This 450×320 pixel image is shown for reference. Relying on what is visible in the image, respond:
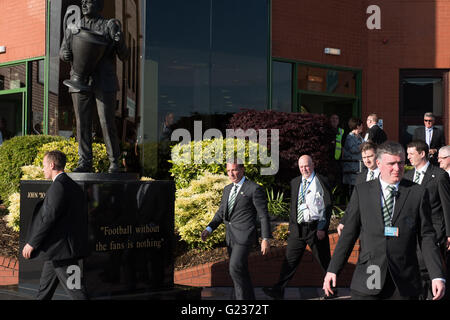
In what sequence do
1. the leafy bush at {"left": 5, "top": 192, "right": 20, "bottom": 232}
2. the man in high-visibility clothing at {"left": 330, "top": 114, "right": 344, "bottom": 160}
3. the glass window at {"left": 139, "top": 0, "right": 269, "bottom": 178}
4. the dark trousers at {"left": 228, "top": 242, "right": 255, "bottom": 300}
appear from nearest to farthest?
1. the dark trousers at {"left": 228, "top": 242, "right": 255, "bottom": 300}
2. the leafy bush at {"left": 5, "top": 192, "right": 20, "bottom": 232}
3. the man in high-visibility clothing at {"left": 330, "top": 114, "right": 344, "bottom": 160}
4. the glass window at {"left": 139, "top": 0, "right": 269, "bottom": 178}

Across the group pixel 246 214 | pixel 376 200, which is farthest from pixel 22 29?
pixel 376 200

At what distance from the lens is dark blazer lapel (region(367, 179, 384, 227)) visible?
4.71m

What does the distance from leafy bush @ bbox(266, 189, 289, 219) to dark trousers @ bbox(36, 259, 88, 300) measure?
16.6 ft

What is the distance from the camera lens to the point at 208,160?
10.5 metres

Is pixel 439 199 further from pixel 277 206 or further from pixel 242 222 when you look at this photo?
pixel 277 206

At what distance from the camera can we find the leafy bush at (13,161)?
11.5m

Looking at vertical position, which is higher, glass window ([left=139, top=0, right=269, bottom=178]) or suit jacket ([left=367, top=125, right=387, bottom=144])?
glass window ([left=139, top=0, right=269, bottom=178])

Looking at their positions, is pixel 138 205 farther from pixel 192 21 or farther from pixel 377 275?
pixel 192 21

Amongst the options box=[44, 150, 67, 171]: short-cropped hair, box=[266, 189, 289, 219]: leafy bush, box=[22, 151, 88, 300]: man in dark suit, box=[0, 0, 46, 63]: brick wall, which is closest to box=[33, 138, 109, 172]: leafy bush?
box=[266, 189, 289, 219]: leafy bush

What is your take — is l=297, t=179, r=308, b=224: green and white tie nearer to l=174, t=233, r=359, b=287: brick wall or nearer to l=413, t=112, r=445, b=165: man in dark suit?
l=174, t=233, r=359, b=287: brick wall

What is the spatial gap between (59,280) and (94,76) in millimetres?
2700

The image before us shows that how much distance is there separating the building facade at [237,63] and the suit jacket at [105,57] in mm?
6202

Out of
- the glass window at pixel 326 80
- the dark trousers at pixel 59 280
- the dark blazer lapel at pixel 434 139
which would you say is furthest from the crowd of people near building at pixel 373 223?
the glass window at pixel 326 80

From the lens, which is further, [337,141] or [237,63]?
[237,63]
